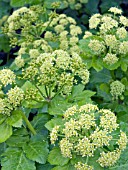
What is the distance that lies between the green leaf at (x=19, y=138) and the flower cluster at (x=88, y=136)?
42 centimetres

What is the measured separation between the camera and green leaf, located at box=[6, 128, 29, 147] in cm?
328

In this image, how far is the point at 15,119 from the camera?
9.95ft

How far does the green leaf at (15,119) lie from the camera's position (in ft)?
9.84

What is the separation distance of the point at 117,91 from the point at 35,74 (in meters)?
1.08

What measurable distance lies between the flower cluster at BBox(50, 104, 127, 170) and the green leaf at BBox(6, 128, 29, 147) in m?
0.42

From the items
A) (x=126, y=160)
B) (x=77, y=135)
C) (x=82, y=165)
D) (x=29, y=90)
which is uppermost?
(x=29, y=90)

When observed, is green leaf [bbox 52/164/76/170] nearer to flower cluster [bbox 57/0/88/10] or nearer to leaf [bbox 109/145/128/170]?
leaf [bbox 109/145/128/170]

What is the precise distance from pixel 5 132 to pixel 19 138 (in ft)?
0.93

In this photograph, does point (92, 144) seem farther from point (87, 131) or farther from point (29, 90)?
point (29, 90)

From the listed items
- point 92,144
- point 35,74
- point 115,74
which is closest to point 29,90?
point 35,74

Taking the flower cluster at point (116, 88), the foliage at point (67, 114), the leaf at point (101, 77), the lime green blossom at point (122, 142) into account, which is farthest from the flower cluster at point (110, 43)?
the lime green blossom at point (122, 142)

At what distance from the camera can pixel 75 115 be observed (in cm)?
303

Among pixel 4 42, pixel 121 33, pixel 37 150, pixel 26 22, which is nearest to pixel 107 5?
pixel 4 42

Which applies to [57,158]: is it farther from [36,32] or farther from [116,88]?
[36,32]
